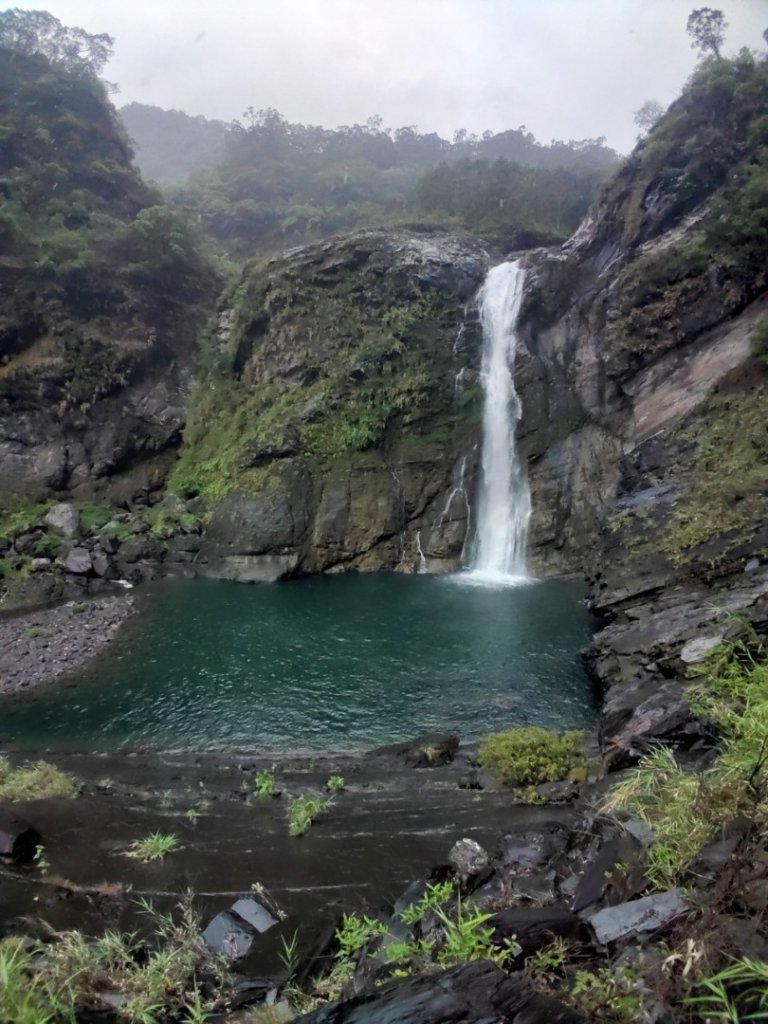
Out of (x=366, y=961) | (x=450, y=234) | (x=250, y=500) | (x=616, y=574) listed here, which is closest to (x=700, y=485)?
(x=616, y=574)

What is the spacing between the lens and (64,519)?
2673cm

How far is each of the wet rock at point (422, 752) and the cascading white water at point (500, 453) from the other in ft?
43.9

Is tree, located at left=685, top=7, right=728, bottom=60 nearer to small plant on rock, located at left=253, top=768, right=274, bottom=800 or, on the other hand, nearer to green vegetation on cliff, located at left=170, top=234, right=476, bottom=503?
green vegetation on cliff, located at left=170, top=234, right=476, bottom=503

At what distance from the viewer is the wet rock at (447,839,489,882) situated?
5.56 m

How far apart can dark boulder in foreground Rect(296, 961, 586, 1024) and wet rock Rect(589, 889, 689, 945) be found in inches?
27.5

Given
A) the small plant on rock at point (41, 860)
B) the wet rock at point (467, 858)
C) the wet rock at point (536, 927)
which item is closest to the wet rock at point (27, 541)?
the small plant on rock at point (41, 860)

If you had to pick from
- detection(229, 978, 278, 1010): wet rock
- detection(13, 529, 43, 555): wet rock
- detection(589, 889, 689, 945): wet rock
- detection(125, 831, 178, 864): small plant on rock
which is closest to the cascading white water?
detection(13, 529, 43, 555): wet rock

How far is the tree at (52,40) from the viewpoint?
125ft

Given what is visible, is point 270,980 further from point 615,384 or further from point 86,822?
point 615,384

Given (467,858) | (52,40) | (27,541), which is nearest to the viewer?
(467,858)

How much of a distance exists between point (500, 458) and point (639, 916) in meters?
25.0

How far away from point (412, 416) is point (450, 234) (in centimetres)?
1317

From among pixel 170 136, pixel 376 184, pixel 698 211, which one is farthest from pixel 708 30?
pixel 170 136

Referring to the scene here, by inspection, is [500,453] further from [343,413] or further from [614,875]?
[614,875]
